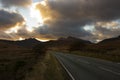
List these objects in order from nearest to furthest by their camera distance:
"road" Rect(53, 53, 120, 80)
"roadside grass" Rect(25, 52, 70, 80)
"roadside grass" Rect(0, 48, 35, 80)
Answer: "road" Rect(53, 53, 120, 80) < "roadside grass" Rect(25, 52, 70, 80) < "roadside grass" Rect(0, 48, 35, 80)

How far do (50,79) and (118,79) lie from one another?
481 centimetres

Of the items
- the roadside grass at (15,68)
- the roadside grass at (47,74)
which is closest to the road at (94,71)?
the roadside grass at (47,74)

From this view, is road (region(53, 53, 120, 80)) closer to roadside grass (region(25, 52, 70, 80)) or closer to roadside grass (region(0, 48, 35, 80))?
roadside grass (region(25, 52, 70, 80))

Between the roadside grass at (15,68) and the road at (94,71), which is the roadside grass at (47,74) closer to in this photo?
the road at (94,71)

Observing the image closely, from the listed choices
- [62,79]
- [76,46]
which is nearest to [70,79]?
[62,79]

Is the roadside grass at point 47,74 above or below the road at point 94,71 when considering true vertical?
below

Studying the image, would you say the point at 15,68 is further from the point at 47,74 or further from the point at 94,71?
the point at 94,71

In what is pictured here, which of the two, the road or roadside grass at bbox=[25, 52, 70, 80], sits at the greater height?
the road

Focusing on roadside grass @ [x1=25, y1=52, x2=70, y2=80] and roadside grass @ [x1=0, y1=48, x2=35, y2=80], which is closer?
roadside grass @ [x1=25, y1=52, x2=70, y2=80]

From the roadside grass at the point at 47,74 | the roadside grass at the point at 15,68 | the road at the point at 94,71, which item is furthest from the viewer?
the roadside grass at the point at 15,68

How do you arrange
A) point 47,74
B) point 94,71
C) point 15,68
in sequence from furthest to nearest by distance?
point 15,68 → point 94,71 → point 47,74

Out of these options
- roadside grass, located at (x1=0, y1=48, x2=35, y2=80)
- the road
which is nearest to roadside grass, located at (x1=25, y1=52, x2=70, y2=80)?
the road

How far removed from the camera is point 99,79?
1456 centimetres

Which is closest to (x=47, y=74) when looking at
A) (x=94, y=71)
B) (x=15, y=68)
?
(x=94, y=71)
